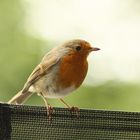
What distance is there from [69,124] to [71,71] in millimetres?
1113

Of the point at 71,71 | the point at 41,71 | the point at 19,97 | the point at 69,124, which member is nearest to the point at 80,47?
the point at 71,71

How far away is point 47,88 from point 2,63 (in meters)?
2.70

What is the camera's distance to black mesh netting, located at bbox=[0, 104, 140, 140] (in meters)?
3.75

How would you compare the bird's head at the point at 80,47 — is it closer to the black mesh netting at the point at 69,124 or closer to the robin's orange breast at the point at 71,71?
the robin's orange breast at the point at 71,71

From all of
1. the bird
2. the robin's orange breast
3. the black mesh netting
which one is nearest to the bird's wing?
the bird

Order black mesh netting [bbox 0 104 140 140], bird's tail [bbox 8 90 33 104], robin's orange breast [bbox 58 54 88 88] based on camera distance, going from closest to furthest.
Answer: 1. black mesh netting [bbox 0 104 140 140]
2. robin's orange breast [bbox 58 54 88 88]
3. bird's tail [bbox 8 90 33 104]

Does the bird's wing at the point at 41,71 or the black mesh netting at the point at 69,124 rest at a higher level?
the bird's wing at the point at 41,71

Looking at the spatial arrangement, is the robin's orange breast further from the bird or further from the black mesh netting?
the black mesh netting

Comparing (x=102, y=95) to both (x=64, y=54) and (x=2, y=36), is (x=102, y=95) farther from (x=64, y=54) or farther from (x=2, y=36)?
(x=64, y=54)

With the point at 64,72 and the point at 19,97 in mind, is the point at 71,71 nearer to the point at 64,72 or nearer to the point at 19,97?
the point at 64,72

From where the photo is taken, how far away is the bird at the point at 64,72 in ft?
16.1

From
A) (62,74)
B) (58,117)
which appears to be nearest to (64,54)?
(62,74)

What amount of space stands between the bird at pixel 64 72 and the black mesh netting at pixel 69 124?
3.39 feet

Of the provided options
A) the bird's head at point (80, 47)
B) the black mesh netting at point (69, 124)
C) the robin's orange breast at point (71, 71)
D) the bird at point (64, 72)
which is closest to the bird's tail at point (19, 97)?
the bird at point (64, 72)
